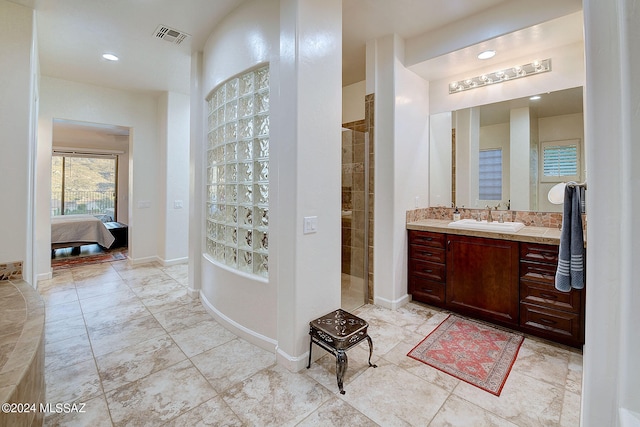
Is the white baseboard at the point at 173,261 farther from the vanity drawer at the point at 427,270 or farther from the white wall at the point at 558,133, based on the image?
the white wall at the point at 558,133

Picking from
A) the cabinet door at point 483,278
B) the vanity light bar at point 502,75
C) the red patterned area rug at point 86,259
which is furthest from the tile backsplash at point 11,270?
the vanity light bar at point 502,75

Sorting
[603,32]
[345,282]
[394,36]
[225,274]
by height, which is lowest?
[345,282]

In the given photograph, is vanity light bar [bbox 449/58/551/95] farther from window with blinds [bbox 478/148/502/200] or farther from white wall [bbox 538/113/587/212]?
window with blinds [bbox 478/148/502/200]

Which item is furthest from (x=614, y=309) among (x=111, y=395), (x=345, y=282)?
(x=345, y=282)

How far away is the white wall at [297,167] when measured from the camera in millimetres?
1953

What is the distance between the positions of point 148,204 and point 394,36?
184 inches

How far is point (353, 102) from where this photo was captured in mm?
4195

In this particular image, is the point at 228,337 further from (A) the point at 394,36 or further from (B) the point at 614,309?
(A) the point at 394,36

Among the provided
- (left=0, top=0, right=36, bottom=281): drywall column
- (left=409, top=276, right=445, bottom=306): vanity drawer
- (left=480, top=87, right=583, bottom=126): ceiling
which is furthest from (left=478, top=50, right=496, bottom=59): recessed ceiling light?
(left=0, top=0, right=36, bottom=281): drywall column

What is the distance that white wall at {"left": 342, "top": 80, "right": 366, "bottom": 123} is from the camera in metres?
4.10

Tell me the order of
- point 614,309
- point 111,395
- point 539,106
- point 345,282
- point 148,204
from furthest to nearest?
point 148,204, point 345,282, point 539,106, point 111,395, point 614,309

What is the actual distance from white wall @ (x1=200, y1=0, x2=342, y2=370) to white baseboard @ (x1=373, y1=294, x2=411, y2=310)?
106cm

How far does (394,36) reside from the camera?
299 centimetres

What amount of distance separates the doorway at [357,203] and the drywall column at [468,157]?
117 centimetres
